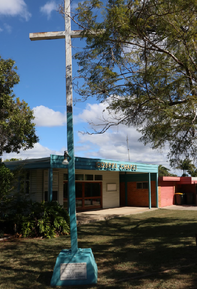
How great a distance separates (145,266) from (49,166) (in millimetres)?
7498

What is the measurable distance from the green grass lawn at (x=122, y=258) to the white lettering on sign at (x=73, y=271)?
38cm

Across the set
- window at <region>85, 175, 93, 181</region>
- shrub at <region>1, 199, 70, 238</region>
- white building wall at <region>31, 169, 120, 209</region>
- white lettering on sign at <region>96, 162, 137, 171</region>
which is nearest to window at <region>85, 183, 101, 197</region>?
window at <region>85, 175, 93, 181</region>

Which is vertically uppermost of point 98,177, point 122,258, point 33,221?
point 98,177

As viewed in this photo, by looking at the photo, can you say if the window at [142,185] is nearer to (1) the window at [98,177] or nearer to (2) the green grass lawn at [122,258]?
(1) the window at [98,177]

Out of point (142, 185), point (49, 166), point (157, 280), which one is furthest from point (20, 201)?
point (142, 185)

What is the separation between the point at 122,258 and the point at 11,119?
9.27 m

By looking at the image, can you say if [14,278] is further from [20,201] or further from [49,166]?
[49,166]

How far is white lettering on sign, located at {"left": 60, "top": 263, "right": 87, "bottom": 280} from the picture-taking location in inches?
228

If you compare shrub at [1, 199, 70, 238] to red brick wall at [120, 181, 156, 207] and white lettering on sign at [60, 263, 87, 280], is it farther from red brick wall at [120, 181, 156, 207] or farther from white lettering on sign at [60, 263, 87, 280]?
red brick wall at [120, 181, 156, 207]

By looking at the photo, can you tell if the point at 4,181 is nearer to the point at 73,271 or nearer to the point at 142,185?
the point at 73,271

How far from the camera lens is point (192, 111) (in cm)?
945

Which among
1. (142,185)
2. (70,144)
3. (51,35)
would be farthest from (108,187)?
(51,35)

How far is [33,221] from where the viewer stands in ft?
35.8

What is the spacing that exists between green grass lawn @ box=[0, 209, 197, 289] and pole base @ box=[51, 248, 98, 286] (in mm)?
233
